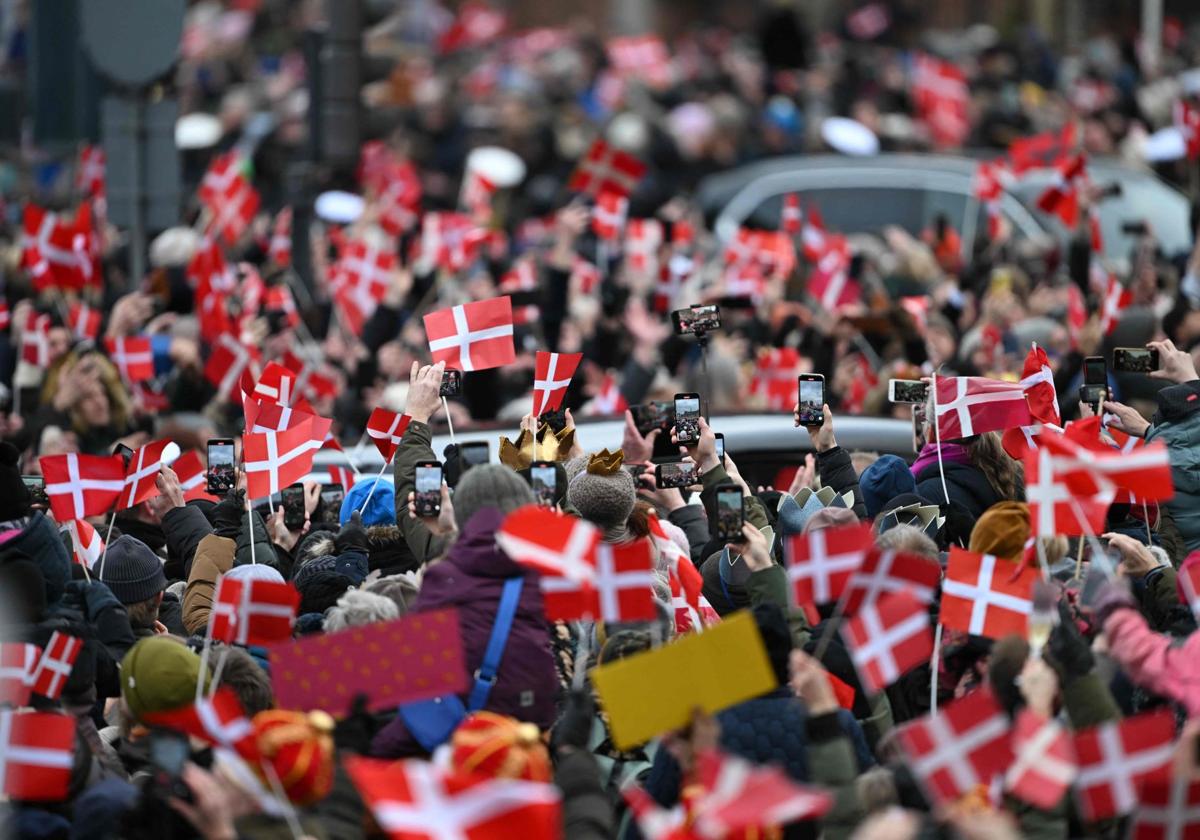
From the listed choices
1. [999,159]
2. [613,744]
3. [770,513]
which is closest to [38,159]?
[999,159]

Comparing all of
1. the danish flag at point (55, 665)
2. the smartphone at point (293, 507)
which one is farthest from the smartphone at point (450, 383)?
the danish flag at point (55, 665)

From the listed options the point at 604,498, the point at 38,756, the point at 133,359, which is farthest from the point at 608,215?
the point at 38,756

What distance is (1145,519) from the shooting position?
7777 mm

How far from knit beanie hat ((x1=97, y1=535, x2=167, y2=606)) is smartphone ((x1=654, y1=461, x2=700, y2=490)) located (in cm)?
168

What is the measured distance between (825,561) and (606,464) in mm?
1395

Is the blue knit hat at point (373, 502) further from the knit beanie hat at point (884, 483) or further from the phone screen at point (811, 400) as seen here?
the knit beanie hat at point (884, 483)

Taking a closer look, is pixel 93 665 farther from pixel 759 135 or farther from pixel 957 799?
pixel 759 135

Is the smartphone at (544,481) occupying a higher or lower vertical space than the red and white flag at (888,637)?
higher

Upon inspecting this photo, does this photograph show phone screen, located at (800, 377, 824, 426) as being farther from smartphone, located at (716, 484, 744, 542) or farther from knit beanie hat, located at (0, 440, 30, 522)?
knit beanie hat, located at (0, 440, 30, 522)

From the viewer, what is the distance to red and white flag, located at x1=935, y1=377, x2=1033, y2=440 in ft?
25.8

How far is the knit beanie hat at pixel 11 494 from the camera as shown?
22.6 feet

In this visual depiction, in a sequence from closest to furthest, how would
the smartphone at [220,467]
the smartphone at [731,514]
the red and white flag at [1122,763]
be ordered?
the red and white flag at [1122,763], the smartphone at [731,514], the smartphone at [220,467]

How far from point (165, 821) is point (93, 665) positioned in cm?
111

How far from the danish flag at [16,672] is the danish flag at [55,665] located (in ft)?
0.24
